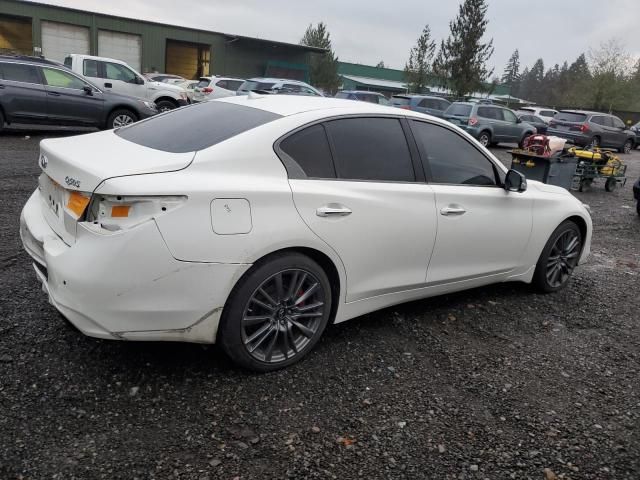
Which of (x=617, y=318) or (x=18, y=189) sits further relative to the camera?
(x=18, y=189)

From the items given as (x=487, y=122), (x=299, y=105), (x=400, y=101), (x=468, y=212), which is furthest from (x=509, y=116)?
(x=299, y=105)

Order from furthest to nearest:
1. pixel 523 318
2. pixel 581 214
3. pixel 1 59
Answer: pixel 1 59 < pixel 581 214 < pixel 523 318

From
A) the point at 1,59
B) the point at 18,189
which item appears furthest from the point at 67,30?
the point at 18,189

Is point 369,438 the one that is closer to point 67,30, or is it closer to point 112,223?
point 112,223

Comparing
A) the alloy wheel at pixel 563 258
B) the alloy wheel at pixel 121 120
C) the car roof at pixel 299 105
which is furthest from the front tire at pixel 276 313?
the alloy wheel at pixel 121 120

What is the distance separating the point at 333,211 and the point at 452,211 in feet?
3.33

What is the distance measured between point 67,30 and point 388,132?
35.9m

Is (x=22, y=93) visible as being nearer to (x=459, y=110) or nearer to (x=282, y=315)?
(x=282, y=315)

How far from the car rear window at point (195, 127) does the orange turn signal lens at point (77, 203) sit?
511 mm

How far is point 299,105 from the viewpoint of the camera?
11.1 ft

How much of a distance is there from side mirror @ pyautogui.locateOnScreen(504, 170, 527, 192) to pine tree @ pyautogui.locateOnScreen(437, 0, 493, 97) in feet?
136

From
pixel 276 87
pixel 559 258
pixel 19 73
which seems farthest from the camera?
pixel 276 87

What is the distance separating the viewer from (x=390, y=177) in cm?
342

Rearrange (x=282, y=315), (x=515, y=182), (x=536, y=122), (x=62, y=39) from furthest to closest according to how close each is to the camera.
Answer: (x=62, y=39), (x=536, y=122), (x=515, y=182), (x=282, y=315)
